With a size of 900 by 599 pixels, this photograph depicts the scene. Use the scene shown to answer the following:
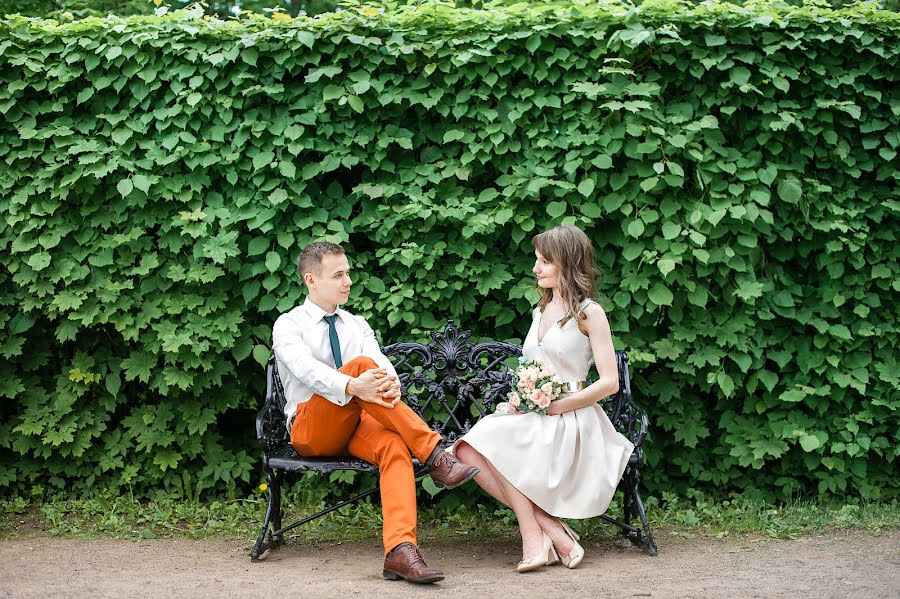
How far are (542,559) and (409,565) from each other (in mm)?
659

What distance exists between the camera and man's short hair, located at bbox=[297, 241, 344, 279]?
15.0ft

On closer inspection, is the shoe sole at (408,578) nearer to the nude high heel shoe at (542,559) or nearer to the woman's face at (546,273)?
the nude high heel shoe at (542,559)

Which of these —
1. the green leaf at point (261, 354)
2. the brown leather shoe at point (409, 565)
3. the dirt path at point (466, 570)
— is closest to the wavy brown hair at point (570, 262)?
the dirt path at point (466, 570)

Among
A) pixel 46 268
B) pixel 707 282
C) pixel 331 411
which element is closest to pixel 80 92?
pixel 46 268

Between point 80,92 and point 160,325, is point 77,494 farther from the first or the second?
point 80,92

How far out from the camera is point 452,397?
17.2 ft

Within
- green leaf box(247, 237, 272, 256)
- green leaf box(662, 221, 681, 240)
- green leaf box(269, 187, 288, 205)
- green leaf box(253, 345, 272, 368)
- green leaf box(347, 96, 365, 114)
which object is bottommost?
green leaf box(253, 345, 272, 368)

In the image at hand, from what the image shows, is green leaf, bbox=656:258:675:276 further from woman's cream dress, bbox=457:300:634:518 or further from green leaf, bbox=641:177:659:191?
woman's cream dress, bbox=457:300:634:518

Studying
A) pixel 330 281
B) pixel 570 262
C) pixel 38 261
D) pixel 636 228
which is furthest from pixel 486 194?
pixel 38 261

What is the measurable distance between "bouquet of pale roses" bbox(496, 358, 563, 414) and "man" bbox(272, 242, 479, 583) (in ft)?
1.34

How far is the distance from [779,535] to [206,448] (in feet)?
10.7

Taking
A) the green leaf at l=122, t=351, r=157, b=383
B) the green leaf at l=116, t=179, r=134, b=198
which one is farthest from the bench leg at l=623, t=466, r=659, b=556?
the green leaf at l=116, t=179, r=134, b=198

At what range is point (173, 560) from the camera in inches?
181

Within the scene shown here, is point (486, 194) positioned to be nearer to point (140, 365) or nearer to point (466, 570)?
point (466, 570)
